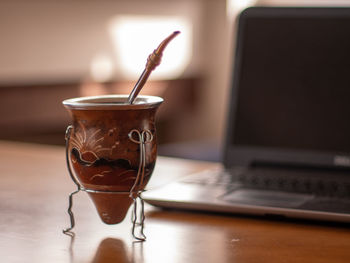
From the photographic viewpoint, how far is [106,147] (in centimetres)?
67

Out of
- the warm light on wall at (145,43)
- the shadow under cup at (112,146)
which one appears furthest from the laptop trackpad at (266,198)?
the warm light on wall at (145,43)

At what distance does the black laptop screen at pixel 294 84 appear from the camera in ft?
3.58

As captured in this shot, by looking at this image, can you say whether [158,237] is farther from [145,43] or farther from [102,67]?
[145,43]

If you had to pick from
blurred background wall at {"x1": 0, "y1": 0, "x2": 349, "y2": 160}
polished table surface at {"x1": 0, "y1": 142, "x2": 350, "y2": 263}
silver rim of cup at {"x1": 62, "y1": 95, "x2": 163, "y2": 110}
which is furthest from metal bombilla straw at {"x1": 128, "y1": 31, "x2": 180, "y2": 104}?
blurred background wall at {"x1": 0, "y1": 0, "x2": 349, "y2": 160}

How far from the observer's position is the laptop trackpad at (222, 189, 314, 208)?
2.68ft

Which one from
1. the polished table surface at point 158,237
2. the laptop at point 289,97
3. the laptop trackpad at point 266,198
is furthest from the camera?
the laptop at point 289,97

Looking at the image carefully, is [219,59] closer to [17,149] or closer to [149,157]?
[17,149]

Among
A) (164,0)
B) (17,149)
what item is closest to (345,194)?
(17,149)

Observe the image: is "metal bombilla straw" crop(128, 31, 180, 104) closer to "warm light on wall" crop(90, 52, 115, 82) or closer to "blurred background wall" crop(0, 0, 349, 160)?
"blurred background wall" crop(0, 0, 349, 160)

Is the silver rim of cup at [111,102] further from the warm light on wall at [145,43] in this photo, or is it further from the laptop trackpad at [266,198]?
the warm light on wall at [145,43]

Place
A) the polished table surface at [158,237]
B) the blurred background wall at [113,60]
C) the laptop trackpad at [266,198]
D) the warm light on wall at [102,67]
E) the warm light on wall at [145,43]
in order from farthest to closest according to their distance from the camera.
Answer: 1. the warm light on wall at [145,43]
2. the warm light on wall at [102,67]
3. the blurred background wall at [113,60]
4. the laptop trackpad at [266,198]
5. the polished table surface at [158,237]

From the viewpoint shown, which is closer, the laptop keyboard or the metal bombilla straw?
the metal bombilla straw

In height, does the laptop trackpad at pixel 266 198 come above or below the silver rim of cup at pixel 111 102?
below

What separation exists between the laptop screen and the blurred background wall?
1.19 meters
